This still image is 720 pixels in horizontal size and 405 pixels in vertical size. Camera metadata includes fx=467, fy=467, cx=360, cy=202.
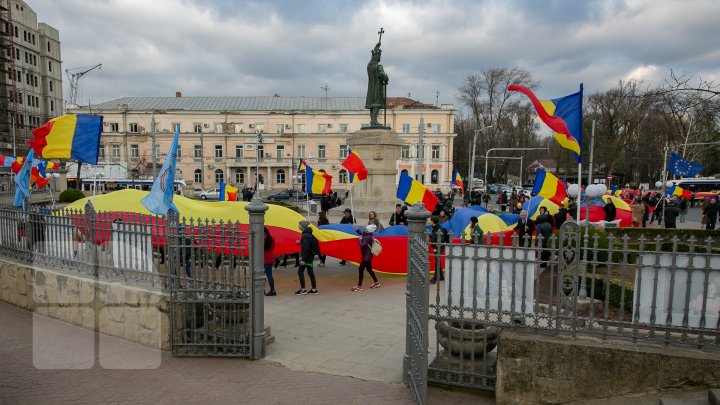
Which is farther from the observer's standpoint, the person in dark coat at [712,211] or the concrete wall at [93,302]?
the person in dark coat at [712,211]

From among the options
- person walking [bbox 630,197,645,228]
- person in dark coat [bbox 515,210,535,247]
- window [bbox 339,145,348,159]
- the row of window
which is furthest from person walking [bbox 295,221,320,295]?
the row of window

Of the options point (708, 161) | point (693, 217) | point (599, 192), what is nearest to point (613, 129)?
point (708, 161)

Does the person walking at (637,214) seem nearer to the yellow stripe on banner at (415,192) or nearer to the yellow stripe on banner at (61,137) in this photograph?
the yellow stripe on banner at (415,192)

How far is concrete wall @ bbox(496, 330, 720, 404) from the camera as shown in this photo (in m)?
4.34

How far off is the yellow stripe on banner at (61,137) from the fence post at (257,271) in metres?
4.61

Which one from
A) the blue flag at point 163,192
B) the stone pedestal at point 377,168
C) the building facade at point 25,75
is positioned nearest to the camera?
the blue flag at point 163,192

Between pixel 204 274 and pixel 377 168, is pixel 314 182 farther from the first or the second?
pixel 204 274

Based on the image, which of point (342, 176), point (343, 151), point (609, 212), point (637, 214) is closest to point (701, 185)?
point (637, 214)

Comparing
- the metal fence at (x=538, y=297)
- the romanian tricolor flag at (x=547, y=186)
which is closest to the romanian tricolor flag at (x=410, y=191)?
the romanian tricolor flag at (x=547, y=186)

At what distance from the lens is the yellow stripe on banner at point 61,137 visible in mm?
8477

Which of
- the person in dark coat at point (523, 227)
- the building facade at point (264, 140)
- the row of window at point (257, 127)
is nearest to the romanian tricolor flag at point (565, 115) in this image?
the person in dark coat at point (523, 227)

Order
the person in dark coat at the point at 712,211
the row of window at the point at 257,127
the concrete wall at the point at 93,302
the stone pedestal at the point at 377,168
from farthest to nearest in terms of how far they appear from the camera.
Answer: the row of window at the point at 257,127, the stone pedestal at the point at 377,168, the person in dark coat at the point at 712,211, the concrete wall at the point at 93,302

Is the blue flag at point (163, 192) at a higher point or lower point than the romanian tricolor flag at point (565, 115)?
lower

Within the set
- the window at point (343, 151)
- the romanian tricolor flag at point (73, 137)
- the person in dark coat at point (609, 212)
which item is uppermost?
the window at point (343, 151)
